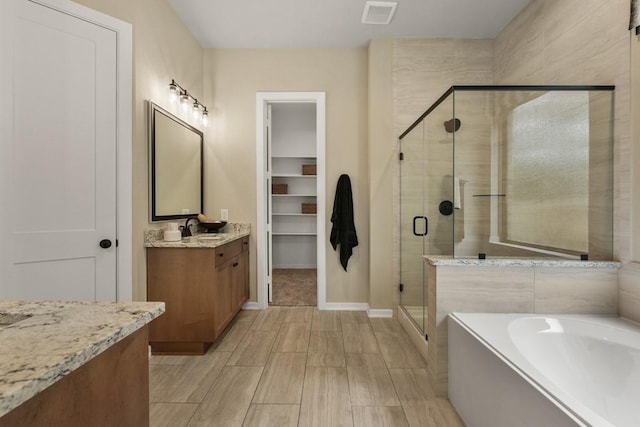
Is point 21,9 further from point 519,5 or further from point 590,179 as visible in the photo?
point 519,5

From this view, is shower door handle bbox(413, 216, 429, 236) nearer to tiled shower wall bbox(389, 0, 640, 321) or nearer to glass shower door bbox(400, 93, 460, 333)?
glass shower door bbox(400, 93, 460, 333)

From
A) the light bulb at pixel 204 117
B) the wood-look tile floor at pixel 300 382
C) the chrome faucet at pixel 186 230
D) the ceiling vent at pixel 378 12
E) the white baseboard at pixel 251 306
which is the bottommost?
the wood-look tile floor at pixel 300 382

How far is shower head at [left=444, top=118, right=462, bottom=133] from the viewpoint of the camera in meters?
2.14

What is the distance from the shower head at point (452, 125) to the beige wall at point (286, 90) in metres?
1.30

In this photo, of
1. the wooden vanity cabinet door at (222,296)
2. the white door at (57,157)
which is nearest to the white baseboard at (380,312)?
the wooden vanity cabinet door at (222,296)

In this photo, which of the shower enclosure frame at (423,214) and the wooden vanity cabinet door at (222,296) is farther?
the wooden vanity cabinet door at (222,296)

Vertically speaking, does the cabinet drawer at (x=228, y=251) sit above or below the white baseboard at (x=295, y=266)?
above

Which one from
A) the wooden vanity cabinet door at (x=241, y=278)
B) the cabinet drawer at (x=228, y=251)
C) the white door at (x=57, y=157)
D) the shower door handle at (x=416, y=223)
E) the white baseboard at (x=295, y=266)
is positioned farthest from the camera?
the white baseboard at (x=295, y=266)

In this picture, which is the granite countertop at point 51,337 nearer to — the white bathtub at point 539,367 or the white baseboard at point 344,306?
the white bathtub at point 539,367

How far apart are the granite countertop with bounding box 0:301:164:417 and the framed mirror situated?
176 cm

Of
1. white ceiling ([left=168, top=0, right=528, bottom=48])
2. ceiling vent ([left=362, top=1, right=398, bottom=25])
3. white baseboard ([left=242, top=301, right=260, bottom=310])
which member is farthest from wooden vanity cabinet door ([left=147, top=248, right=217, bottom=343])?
ceiling vent ([left=362, top=1, right=398, bottom=25])

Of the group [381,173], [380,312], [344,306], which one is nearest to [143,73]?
[381,173]

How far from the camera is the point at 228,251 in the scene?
2.79m

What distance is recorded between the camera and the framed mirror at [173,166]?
2461 millimetres
